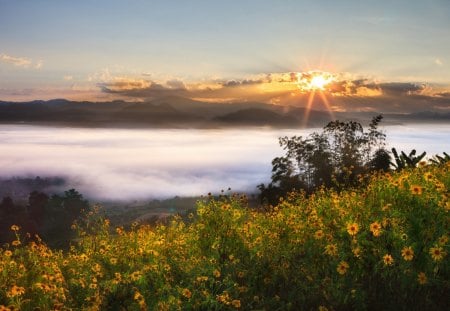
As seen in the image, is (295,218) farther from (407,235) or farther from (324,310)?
(324,310)

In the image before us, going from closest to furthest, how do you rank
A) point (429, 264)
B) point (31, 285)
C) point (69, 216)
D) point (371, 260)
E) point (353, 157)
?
point (429, 264)
point (371, 260)
point (31, 285)
point (353, 157)
point (69, 216)

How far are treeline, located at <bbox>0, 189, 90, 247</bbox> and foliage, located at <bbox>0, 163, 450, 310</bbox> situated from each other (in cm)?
6552

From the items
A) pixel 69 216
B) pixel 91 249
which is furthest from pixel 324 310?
pixel 69 216

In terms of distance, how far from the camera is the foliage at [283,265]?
673 cm

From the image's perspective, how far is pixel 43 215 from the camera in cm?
9019

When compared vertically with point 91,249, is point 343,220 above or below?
above

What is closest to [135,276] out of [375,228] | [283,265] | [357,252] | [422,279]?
[283,265]

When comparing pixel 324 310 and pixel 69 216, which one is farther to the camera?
pixel 69 216

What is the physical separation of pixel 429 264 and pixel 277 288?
2.19 metres

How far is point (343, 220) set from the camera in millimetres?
8445

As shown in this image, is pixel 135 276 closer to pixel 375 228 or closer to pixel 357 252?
pixel 357 252

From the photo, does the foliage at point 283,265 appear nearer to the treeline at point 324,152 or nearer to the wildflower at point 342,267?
the wildflower at point 342,267

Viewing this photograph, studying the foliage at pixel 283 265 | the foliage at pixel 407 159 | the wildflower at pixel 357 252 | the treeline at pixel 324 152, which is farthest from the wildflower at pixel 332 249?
the treeline at pixel 324 152

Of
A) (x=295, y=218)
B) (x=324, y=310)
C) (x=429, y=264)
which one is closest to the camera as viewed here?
(x=324, y=310)
